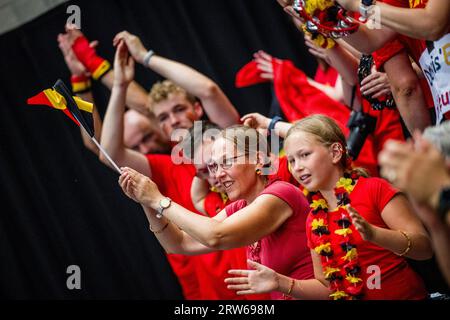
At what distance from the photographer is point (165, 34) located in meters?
3.12

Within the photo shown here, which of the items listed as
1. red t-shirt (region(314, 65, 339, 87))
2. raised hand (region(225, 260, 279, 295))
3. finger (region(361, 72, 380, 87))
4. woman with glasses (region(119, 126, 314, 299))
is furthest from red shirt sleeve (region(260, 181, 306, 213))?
red t-shirt (region(314, 65, 339, 87))

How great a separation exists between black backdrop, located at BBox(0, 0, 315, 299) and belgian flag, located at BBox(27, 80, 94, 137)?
1.20 meters

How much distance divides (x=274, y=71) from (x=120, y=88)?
65 centimetres

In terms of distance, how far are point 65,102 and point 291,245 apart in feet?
2.54

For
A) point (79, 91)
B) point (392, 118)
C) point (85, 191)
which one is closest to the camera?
point (392, 118)

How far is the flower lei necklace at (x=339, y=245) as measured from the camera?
5.90 ft

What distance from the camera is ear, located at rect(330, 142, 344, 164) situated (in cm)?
185

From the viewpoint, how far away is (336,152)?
186 centimetres

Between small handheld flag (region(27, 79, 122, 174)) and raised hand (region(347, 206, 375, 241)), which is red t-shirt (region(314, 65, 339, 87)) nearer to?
small handheld flag (region(27, 79, 122, 174))

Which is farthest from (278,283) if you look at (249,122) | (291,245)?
(249,122)

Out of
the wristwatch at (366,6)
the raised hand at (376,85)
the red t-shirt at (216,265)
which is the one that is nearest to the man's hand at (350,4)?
the wristwatch at (366,6)
